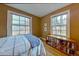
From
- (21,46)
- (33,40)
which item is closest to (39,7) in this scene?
(33,40)

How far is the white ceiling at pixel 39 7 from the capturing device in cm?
183

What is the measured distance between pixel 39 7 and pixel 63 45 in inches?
29.2

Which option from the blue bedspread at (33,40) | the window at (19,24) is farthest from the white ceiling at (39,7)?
the blue bedspread at (33,40)

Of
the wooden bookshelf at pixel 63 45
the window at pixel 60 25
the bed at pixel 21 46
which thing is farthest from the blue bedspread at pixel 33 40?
the window at pixel 60 25

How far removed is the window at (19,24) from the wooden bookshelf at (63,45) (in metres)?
0.41

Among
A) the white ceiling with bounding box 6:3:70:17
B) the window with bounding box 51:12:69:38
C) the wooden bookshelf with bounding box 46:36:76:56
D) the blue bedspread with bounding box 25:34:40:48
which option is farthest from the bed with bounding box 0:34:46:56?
the white ceiling with bounding box 6:3:70:17

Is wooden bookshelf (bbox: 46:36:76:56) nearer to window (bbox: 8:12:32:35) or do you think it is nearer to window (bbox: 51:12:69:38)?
window (bbox: 51:12:69:38)

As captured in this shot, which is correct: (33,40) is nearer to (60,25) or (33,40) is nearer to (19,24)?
(19,24)

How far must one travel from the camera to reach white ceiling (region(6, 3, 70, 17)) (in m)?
1.83

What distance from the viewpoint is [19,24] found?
1.88 metres

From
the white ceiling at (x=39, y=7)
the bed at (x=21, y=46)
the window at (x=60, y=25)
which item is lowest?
the bed at (x=21, y=46)

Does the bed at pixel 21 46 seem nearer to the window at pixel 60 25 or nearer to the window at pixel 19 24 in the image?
the window at pixel 19 24

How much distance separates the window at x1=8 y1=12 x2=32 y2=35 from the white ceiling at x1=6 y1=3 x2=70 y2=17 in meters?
0.13

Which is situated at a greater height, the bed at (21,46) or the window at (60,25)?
the window at (60,25)
